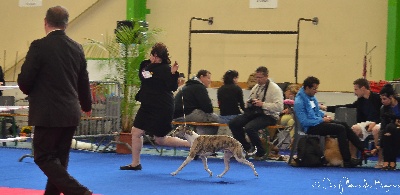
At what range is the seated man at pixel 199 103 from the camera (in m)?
9.80

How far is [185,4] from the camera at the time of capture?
13820 millimetres

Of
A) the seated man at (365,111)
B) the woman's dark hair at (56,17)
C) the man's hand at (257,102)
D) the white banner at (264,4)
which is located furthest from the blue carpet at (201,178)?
the white banner at (264,4)

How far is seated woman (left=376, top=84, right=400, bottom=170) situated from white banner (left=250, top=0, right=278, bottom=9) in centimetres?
475

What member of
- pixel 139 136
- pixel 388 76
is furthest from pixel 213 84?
pixel 139 136

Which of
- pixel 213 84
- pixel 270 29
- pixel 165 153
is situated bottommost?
pixel 165 153

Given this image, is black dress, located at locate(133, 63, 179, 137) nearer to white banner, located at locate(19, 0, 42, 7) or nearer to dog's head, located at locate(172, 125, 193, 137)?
dog's head, located at locate(172, 125, 193, 137)

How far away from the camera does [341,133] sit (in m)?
8.65

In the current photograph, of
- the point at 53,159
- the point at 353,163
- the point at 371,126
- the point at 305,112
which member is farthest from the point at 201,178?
the point at 53,159

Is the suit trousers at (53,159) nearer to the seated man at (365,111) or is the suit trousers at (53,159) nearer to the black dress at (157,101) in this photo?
the black dress at (157,101)

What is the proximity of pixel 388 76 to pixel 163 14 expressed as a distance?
4360 mm

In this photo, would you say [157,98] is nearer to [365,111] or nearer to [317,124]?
[317,124]

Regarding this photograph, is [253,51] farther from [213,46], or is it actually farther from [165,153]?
[165,153]

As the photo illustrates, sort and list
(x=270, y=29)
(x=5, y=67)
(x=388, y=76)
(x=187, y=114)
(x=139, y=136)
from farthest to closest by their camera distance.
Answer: (x=5, y=67)
(x=270, y=29)
(x=388, y=76)
(x=187, y=114)
(x=139, y=136)

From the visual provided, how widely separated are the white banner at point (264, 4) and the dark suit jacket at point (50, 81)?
8.90 m
